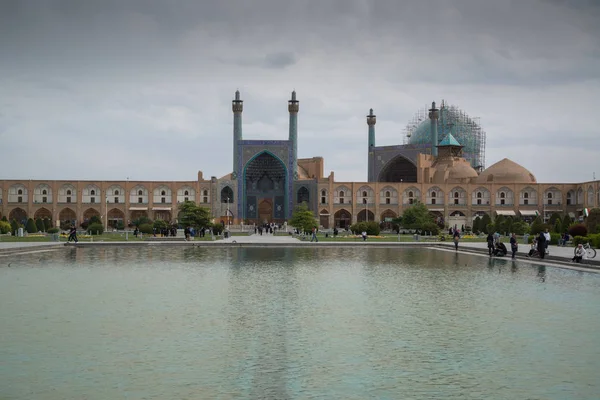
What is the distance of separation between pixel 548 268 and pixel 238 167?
45.2m

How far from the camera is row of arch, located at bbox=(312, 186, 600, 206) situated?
202ft

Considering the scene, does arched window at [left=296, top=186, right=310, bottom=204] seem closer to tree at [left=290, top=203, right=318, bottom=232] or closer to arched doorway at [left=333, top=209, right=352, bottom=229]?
arched doorway at [left=333, top=209, right=352, bottom=229]

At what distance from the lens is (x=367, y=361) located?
7.02 meters

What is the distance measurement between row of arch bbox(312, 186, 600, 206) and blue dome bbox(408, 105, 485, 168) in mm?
10475

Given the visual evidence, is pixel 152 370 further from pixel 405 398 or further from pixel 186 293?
pixel 186 293

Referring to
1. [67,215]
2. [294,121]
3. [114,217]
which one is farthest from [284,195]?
[67,215]

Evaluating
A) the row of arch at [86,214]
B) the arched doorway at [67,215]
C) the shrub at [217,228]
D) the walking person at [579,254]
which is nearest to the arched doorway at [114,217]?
the row of arch at [86,214]

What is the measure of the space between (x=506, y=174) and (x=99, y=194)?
3841 cm

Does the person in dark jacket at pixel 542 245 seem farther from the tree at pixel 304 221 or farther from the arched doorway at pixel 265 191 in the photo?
the arched doorway at pixel 265 191

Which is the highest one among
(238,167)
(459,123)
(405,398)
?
(459,123)

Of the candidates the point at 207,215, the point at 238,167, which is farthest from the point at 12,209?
the point at 207,215

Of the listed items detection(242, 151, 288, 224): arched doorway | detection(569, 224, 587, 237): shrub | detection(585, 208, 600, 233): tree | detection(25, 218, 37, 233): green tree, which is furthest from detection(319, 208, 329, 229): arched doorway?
detection(585, 208, 600, 233): tree

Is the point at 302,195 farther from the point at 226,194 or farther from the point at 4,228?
the point at 4,228

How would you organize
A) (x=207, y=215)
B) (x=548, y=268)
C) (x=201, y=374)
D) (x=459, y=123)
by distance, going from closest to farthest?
(x=201, y=374) → (x=548, y=268) → (x=207, y=215) → (x=459, y=123)
